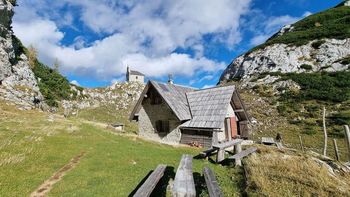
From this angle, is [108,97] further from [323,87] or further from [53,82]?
[323,87]

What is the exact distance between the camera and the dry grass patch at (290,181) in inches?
332

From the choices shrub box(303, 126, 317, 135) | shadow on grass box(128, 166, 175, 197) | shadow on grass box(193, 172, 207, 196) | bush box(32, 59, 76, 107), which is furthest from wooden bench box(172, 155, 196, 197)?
bush box(32, 59, 76, 107)

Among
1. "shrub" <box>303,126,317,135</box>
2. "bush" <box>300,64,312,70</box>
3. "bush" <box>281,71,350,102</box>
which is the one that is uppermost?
"bush" <box>300,64,312,70</box>

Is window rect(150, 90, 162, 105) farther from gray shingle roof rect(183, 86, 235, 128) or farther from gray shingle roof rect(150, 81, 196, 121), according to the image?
gray shingle roof rect(183, 86, 235, 128)

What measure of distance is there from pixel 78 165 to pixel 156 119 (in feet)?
47.4

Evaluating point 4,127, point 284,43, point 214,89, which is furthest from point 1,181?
point 284,43

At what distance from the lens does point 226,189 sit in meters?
9.62

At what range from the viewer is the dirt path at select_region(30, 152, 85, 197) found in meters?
8.71

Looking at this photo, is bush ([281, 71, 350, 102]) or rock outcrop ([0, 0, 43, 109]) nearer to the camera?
rock outcrop ([0, 0, 43, 109])

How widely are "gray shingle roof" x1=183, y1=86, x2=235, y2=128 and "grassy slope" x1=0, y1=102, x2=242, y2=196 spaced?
7248 millimetres

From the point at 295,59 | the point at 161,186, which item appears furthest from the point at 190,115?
the point at 295,59

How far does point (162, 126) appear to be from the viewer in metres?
26.0

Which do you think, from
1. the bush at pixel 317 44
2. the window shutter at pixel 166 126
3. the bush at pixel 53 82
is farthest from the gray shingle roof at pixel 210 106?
the bush at pixel 53 82

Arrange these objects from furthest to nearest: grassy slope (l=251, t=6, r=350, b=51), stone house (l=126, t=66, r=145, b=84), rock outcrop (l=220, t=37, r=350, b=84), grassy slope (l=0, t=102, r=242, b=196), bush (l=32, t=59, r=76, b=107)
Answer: stone house (l=126, t=66, r=145, b=84) → bush (l=32, t=59, r=76, b=107) → grassy slope (l=251, t=6, r=350, b=51) → rock outcrop (l=220, t=37, r=350, b=84) → grassy slope (l=0, t=102, r=242, b=196)
